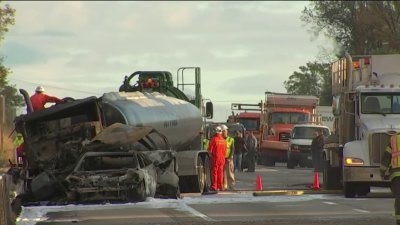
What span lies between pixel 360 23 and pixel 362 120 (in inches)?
1849

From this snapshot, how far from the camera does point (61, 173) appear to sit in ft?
47.2

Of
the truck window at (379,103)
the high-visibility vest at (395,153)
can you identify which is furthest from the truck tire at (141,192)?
the truck window at (379,103)

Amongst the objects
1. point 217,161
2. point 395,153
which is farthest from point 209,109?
point 395,153

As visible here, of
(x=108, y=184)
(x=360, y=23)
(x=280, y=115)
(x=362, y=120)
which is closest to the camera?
(x=108, y=184)

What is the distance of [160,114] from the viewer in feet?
56.5

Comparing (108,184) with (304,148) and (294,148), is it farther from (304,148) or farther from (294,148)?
(294,148)

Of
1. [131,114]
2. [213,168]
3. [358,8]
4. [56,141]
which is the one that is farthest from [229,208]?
[358,8]

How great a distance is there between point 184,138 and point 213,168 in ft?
7.77

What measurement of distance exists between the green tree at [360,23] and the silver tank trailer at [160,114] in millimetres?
34849

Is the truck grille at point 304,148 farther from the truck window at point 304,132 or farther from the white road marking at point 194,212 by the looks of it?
the white road marking at point 194,212

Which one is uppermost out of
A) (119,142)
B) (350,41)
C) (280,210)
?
(350,41)

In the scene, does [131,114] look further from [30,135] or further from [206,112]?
[206,112]

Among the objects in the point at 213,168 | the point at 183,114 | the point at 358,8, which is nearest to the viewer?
the point at 183,114

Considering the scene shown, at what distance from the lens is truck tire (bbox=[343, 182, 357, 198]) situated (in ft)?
60.0
